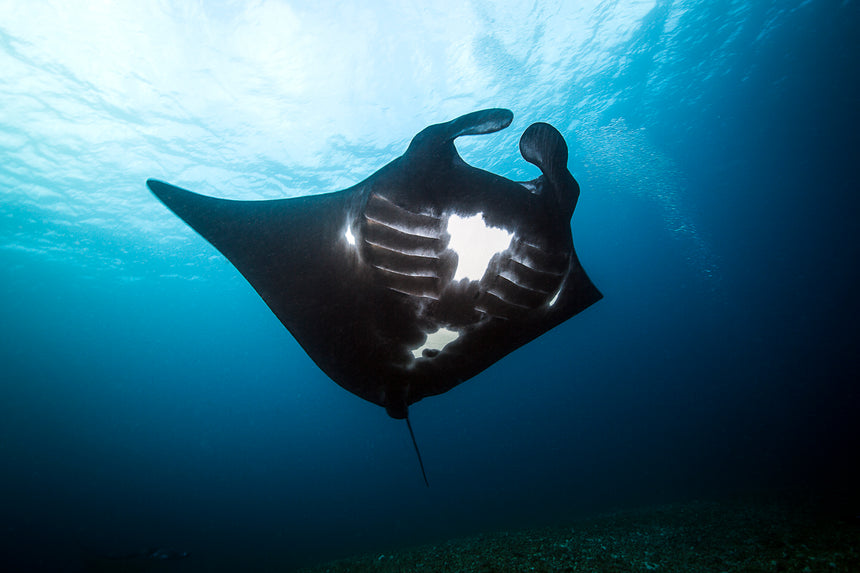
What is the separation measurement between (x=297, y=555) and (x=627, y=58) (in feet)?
92.2

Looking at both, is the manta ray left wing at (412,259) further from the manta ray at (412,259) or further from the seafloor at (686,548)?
the seafloor at (686,548)

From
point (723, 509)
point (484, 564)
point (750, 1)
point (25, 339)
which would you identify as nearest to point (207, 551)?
point (25, 339)

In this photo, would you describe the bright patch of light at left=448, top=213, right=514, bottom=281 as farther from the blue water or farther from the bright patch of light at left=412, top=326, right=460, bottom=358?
the blue water

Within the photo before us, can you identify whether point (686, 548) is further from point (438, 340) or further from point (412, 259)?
point (412, 259)

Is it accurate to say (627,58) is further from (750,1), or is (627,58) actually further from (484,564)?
(484,564)

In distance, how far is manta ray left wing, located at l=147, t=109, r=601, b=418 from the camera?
1.89 meters

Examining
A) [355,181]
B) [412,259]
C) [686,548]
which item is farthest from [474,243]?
[355,181]

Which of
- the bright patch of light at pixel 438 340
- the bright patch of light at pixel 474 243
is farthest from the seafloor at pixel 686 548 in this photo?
the bright patch of light at pixel 474 243

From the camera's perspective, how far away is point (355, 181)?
568 inches

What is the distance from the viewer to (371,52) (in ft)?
32.3

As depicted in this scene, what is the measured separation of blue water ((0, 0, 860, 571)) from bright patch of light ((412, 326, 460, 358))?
9.83 m

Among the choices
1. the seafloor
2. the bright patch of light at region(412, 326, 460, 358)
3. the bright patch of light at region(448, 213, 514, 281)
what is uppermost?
the bright patch of light at region(448, 213, 514, 281)

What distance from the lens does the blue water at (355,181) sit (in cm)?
963

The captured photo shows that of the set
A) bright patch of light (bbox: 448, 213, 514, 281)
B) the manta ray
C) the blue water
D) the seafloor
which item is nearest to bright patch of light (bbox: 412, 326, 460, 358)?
the manta ray
